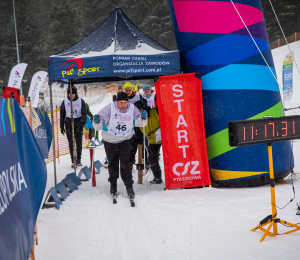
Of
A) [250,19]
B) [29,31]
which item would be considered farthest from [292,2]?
[250,19]

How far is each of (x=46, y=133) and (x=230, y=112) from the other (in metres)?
3.89

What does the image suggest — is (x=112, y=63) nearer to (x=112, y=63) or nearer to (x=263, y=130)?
(x=112, y=63)

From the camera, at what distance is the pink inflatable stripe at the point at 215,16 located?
5270 mm

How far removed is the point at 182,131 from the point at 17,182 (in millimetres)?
3467

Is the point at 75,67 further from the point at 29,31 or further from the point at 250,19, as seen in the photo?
the point at 29,31

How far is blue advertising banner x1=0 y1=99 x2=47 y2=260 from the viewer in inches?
78.9

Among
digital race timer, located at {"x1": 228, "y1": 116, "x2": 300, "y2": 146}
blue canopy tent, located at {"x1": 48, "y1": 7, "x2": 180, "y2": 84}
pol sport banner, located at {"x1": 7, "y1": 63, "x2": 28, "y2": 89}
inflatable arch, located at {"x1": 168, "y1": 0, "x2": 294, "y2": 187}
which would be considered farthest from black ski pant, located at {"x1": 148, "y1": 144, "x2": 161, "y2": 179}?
digital race timer, located at {"x1": 228, "y1": 116, "x2": 300, "y2": 146}

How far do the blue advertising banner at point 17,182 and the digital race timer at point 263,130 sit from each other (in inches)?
73.9

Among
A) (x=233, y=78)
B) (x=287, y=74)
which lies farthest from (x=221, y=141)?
(x=287, y=74)

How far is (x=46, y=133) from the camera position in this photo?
21.3ft

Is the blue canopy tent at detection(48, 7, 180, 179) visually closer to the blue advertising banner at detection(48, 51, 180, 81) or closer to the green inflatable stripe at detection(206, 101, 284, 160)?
the blue advertising banner at detection(48, 51, 180, 81)

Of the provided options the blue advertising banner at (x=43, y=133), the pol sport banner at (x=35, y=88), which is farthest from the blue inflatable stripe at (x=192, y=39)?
the pol sport banner at (x=35, y=88)

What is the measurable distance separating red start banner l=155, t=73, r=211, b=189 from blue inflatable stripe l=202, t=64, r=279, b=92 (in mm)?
398

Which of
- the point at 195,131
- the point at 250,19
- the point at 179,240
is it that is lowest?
the point at 179,240
